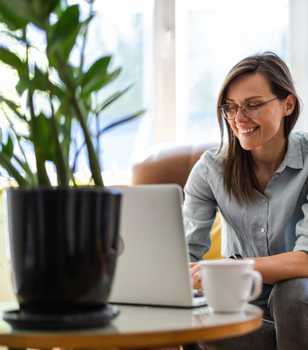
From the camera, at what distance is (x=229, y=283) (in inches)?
54.2

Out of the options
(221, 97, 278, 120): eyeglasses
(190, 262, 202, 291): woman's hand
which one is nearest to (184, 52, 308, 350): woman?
(221, 97, 278, 120): eyeglasses

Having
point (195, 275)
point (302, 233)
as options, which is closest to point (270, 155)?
point (302, 233)

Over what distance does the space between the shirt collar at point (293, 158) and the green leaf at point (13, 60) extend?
3.31ft

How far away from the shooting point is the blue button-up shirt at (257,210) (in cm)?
214

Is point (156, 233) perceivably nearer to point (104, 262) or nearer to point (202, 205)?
point (104, 262)

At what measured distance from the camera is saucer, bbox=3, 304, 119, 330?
1209 mm

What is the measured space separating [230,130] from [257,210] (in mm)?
247

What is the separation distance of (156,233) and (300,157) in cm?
84

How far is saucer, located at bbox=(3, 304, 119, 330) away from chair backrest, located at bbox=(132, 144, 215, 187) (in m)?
1.40

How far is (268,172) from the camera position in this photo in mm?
2242

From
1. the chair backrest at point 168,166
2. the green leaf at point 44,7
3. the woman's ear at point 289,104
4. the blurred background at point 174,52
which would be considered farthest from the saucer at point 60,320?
the blurred background at point 174,52

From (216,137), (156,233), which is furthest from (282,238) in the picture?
(216,137)

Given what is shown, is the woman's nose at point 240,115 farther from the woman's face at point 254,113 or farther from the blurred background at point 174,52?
the blurred background at point 174,52

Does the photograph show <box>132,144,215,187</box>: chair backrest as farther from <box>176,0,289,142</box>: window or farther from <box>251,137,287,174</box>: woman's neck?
<box>176,0,289,142</box>: window
